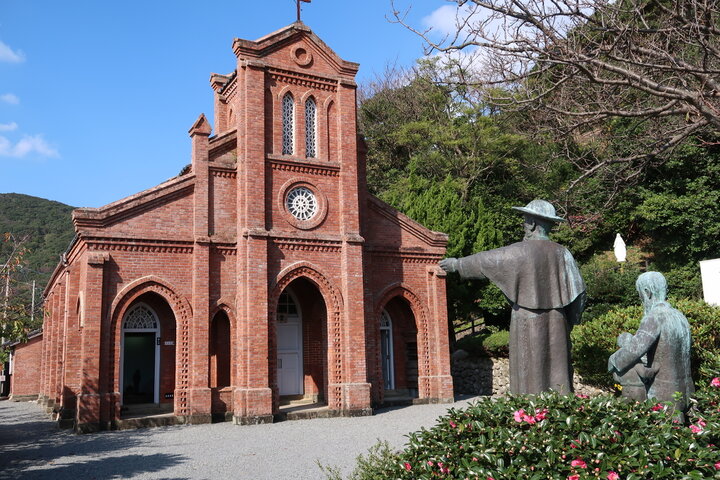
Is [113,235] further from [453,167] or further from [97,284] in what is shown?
[453,167]

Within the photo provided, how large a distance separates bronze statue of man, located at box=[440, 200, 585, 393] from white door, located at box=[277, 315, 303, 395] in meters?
15.1

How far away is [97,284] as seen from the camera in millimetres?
15820

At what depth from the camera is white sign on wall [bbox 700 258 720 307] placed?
615 inches

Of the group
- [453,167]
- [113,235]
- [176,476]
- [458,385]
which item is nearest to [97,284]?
[113,235]

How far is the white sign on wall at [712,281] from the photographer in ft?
51.2

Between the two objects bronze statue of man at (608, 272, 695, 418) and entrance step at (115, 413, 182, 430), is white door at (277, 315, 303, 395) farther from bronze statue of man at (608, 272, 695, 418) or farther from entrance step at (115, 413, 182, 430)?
bronze statue of man at (608, 272, 695, 418)

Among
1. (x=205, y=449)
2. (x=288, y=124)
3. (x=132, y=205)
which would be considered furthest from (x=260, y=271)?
(x=205, y=449)

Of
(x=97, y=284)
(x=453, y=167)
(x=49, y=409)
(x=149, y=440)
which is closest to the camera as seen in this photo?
(x=149, y=440)

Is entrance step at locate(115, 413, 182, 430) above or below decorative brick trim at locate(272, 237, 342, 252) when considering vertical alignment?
below

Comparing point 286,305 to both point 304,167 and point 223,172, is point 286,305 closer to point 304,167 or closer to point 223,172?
point 304,167

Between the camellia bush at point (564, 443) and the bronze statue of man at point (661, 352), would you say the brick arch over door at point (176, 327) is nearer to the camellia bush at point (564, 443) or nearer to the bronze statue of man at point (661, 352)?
the camellia bush at point (564, 443)

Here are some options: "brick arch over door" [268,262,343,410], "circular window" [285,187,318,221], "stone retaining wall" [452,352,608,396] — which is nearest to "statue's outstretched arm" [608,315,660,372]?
"brick arch over door" [268,262,343,410]

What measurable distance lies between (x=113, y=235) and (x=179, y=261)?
1879 millimetres

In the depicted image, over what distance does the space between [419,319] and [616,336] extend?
24.5ft
